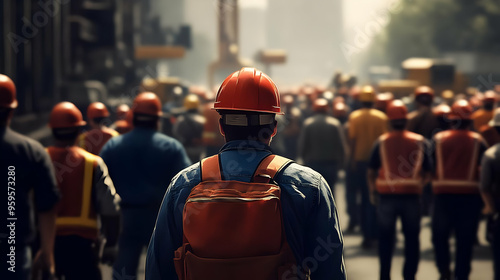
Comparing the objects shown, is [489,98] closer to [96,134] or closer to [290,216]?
[96,134]

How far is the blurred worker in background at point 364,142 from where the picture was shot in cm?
1112

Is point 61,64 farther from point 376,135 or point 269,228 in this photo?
point 269,228

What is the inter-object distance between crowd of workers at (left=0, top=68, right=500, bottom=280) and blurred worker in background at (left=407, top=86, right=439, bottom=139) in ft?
0.05

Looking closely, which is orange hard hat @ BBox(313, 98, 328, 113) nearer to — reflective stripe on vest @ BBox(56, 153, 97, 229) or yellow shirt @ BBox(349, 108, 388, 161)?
yellow shirt @ BBox(349, 108, 388, 161)

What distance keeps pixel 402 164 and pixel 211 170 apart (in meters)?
5.51

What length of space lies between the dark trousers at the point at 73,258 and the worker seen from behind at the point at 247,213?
2999mm

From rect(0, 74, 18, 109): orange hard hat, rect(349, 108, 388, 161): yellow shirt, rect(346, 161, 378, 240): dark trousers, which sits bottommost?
rect(346, 161, 378, 240): dark trousers

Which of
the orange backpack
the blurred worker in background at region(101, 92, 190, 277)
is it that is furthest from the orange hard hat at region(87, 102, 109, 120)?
the orange backpack

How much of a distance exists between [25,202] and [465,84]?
90.7ft

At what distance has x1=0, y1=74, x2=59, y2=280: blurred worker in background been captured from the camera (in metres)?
4.68

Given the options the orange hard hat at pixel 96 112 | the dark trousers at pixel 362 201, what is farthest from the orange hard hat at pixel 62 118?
the dark trousers at pixel 362 201

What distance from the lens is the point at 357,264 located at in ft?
32.5

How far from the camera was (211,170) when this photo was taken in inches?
129

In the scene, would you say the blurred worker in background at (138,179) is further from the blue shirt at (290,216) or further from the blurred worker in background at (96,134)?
the blue shirt at (290,216)
